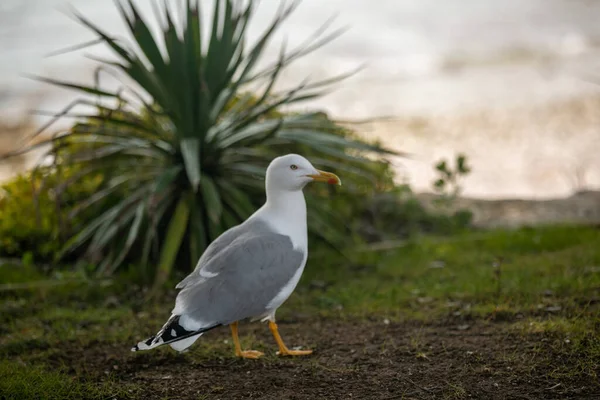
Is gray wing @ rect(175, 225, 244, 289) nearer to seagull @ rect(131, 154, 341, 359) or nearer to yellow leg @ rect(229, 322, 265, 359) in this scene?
seagull @ rect(131, 154, 341, 359)

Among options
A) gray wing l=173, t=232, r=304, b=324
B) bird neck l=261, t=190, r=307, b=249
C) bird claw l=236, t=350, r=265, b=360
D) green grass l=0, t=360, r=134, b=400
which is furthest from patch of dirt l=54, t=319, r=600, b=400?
bird neck l=261, t=190, r=307, b=249

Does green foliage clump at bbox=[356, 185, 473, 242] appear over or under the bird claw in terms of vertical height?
over

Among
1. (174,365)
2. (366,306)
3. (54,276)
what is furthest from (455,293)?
(54,276)

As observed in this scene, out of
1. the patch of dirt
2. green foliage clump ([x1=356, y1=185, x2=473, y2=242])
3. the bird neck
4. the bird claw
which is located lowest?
the patch of dirt

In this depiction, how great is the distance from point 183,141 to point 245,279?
1842 mm

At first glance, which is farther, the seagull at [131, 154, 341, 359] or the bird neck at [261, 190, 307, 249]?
the bird neck at [261, 190, 307, 249]

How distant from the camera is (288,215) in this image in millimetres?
3600

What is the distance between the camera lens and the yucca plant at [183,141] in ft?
16.5

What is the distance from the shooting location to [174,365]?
360 cm

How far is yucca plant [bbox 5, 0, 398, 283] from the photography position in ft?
16.5

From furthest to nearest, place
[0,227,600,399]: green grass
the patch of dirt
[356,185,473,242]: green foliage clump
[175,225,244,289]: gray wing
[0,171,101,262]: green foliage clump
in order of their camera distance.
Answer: [356,185,473,242]: green foliage clump
[0,171,101,262]: green foliage clump
[175,225,244,289]: gray wing
[0,227,600,399]: green grass
the patch of dirt

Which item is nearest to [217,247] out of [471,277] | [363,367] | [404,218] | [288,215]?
[288,215]

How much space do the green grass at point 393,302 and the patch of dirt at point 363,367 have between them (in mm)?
39

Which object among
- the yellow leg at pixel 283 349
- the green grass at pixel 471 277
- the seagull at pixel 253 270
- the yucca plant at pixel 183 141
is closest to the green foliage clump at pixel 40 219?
the yucca plant at pixel 183 141
